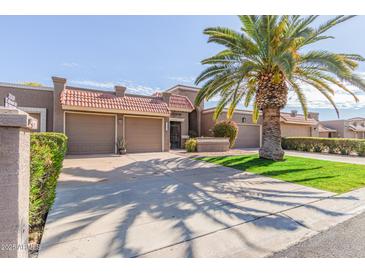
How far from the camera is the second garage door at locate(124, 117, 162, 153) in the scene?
14.7 meters

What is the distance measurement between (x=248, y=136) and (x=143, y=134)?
12360 millimetres

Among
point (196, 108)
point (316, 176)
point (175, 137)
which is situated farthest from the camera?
point (196, 108)

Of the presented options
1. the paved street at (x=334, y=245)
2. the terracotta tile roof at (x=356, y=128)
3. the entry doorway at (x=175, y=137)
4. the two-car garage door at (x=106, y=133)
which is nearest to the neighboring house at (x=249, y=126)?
the entry doorway at (x=175, y=137)

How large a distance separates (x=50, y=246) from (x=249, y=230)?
3.24m

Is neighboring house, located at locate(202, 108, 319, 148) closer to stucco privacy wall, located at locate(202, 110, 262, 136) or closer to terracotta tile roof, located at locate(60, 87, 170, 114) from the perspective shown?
stucco privacy wall, located at locate(202, 110, 262, 136)

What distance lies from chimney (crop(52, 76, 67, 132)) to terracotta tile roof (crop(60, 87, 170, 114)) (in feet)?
1.23

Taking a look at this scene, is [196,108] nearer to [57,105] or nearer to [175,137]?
[175,137]

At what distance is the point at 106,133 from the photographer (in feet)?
45.5

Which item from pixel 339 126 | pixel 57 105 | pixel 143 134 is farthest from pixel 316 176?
pixel 339 126

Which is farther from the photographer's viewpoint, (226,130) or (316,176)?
(226,130)

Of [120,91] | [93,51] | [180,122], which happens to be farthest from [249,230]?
[180,122]

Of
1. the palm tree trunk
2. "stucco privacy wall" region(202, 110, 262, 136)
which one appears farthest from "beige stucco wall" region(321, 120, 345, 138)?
the palm tree trunk

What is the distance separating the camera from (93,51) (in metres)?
11.4

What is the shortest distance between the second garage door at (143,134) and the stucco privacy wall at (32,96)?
4.84 m
